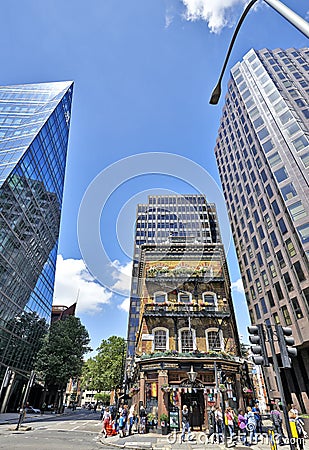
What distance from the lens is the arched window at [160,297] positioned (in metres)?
26.9

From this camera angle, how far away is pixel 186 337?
2417 cm

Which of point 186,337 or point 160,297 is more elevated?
point 160,297

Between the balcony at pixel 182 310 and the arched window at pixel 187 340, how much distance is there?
53.4 inches

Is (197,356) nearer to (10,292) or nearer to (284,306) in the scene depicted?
(284,306)

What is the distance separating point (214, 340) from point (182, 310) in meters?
3.71

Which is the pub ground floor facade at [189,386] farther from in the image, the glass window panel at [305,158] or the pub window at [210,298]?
the glass window panel at [305,158]

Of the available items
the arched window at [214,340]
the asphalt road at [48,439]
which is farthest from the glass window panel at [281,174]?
the asphalt road at [48,439]

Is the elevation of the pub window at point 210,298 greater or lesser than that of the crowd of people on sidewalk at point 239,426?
greater

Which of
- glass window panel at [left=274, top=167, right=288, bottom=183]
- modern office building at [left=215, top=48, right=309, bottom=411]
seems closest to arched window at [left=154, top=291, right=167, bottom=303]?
modern office building at [left=215, top=48, right=309, bottom=411]

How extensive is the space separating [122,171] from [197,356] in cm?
1615

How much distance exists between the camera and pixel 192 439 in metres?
15.7

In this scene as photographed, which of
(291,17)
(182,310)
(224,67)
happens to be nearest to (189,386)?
(182,310)

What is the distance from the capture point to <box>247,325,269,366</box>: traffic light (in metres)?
7.96

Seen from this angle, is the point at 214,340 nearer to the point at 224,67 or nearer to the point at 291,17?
the point at 224,67
